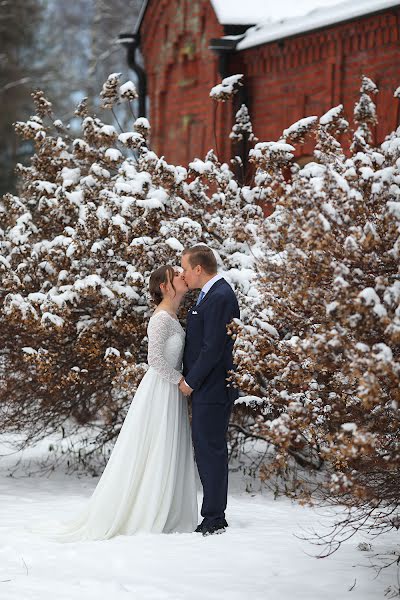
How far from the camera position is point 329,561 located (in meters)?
7.34

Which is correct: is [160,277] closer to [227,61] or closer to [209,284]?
[209,284]

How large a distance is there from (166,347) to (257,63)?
27.2 ft

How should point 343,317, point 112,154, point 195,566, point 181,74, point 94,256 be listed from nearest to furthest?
point 343,317
point 195,566
point 94,256
point 112,154
point 181,74

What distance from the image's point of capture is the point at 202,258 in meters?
8.26

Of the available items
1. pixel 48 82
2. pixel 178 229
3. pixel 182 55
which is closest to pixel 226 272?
pixel 178 229

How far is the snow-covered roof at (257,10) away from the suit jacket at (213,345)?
25.7 feet

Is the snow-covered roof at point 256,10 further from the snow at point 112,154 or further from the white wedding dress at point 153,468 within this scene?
the white wedding dress at point 153,468

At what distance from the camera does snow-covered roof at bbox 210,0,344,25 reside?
606 inches

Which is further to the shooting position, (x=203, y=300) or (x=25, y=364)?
(x=25, y=364)

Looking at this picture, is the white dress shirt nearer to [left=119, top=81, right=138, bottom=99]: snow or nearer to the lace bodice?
the lace bodice

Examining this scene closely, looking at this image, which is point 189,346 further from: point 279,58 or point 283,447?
point 279,58

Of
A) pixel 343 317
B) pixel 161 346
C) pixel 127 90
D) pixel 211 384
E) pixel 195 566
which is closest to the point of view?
pixel 343 317

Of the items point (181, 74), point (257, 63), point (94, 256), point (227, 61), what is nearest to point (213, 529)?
point (94, 256)

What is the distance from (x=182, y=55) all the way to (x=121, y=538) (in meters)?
11.3
